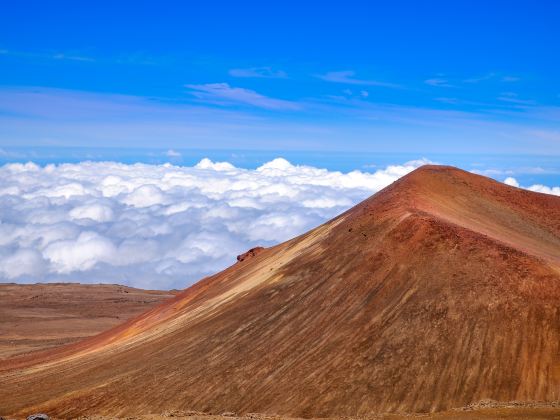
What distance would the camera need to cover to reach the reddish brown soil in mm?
87000

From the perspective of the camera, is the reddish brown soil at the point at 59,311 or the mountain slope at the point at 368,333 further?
the reddish brown soil at the point at 59,311

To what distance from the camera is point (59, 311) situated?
11550 centimetres

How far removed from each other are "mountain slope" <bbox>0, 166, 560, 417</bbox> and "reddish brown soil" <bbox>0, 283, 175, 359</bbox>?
106 feet

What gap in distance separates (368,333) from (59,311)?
90005mm

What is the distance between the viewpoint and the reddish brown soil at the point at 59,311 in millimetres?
87000

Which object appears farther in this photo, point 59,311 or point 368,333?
point 59,311

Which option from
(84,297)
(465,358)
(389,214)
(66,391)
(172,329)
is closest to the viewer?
(465,358)

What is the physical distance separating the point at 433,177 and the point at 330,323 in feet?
63.8

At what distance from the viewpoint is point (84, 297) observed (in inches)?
5172

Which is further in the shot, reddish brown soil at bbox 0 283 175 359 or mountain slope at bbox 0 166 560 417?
reddish brown soil at bbox 0 283 175 359

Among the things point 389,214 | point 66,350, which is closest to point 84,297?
point 66,350

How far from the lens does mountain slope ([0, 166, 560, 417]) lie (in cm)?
3200

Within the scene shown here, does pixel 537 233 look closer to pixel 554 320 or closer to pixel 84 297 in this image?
pixel 554 320

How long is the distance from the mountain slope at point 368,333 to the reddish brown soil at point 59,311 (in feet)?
106
